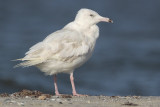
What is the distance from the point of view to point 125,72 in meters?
20.5

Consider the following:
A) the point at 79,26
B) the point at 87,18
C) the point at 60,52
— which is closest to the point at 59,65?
the point at 60,52

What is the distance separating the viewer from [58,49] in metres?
11.2

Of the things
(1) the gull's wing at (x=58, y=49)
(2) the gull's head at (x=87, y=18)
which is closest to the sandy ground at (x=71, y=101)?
(1) the gull's wing at (x=58, y=49)

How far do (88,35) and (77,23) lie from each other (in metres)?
0.39

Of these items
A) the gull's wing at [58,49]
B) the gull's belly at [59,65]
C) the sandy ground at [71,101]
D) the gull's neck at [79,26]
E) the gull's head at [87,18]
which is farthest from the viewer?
the gull's head at [87,18]

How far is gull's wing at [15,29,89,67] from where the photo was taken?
36.1 feet

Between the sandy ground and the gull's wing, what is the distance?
79 cm

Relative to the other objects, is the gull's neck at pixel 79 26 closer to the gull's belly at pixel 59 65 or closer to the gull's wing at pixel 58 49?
the gull's wing at pixel 58 49

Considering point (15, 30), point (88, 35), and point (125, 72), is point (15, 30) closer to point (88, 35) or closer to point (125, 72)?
point (125, 72)

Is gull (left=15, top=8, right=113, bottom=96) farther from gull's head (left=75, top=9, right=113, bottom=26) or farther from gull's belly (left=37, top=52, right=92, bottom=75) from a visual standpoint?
gull's head (left=75, top=9, right=113, bottom=26)

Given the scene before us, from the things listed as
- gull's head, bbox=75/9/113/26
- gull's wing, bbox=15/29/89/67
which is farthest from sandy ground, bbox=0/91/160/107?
gull's head, bbox=75/9/113/26

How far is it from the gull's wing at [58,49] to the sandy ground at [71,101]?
0.79m

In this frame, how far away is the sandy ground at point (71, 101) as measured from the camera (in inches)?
368

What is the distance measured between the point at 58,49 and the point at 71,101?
1597 millimetres
